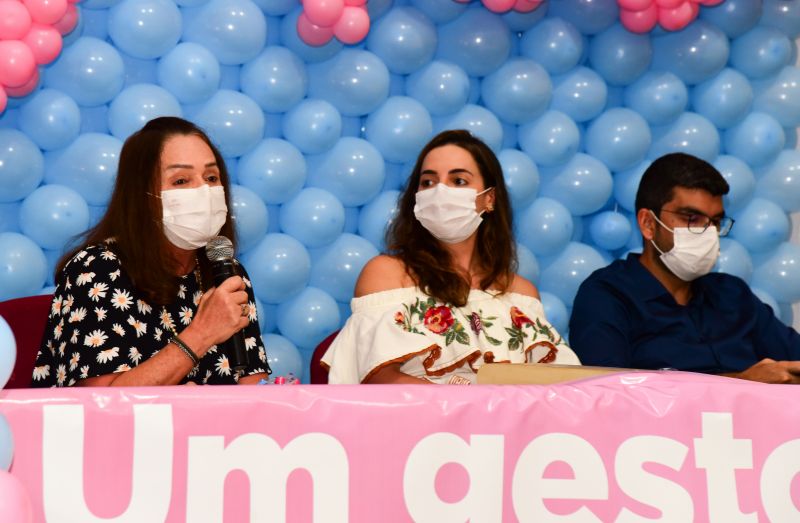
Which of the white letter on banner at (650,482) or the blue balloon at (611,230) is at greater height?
the blue balloon at (611,230)

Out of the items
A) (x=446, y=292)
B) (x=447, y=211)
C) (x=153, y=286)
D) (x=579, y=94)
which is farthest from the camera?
(x=579, y=94)

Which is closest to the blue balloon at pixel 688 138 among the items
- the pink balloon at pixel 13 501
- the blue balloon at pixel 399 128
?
the blue balloon at pixel 399 128

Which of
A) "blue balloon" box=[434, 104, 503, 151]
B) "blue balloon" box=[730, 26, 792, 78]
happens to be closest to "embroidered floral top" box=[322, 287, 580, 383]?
"blue balloon" box=[434, 104, 503, 151]

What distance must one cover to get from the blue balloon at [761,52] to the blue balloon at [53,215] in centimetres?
262

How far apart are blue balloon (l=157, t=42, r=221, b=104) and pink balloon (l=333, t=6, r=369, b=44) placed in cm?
43

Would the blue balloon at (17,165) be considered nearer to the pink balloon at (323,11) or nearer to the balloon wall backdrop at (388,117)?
the balloon wall backdrop at (388,117)

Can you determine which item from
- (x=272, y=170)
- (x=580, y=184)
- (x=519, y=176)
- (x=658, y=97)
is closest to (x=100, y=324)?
(x=272, y=170)

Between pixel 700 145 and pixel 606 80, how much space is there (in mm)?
447

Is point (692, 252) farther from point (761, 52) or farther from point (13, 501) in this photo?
point (13, 501)

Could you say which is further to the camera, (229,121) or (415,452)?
(229,121)

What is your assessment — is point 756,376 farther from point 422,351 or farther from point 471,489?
point 471,489

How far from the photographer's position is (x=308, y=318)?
3408 mm

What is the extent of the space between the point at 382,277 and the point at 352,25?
972 mm

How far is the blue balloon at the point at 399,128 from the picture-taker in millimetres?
3555
